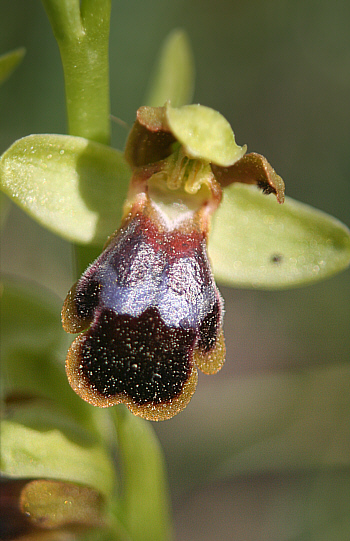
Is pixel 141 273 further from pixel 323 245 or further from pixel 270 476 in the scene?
pixel 270 476

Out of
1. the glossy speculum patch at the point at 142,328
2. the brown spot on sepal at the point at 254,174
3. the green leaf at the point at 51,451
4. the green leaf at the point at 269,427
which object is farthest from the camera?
the green leaf at the point at 269,427

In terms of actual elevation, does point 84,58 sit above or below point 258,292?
above

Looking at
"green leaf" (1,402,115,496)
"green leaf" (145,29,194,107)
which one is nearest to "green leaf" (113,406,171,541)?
"green leaf" (1,402,115,496)

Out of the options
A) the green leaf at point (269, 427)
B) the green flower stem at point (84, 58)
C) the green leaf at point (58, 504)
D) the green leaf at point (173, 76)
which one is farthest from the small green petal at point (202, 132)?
the green leaf at point (269, 427)

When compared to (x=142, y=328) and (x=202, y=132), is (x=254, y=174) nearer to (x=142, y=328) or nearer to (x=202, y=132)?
(x=202, y=132)

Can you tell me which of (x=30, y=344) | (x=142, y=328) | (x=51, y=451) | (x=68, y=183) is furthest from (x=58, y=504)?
(x=68, y=183)

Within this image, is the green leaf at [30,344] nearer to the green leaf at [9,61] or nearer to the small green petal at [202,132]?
the green leaf at [9,61]

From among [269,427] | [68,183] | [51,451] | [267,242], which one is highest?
[68,183]
